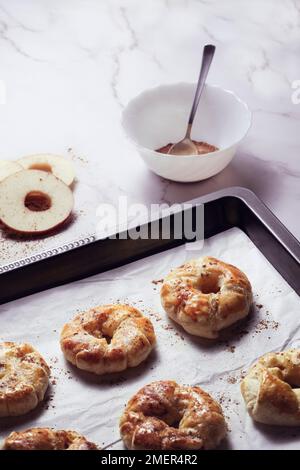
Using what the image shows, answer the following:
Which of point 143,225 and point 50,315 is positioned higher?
point 143,225

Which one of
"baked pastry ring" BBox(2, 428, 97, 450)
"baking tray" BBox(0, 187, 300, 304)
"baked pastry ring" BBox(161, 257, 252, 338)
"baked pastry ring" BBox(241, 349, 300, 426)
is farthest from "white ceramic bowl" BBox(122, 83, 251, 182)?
"baked pastry ring" BBox(2, 428, 97, 450)

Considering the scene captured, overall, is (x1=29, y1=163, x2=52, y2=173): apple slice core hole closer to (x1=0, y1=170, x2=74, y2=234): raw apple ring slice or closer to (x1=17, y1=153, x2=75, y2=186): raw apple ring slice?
(x1=17, y1=153, x2=75, y2=186): raw apple ring slice

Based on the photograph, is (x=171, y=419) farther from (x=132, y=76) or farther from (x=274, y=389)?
(x=132, y=76)

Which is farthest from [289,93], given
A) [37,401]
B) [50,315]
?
[37,401]

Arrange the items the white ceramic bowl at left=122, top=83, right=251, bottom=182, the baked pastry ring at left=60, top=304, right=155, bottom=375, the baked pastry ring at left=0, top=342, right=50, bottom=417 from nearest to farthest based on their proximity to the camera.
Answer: the baked pastry ring at left=0, top=342, right=50, bottom=417
the baked pastry ring at left=60, top=304, right=155, bottom=375
the white ceramic bowl at left=122, top=83, right=251, bottom=182

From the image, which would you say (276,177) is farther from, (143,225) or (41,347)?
(41,347)
